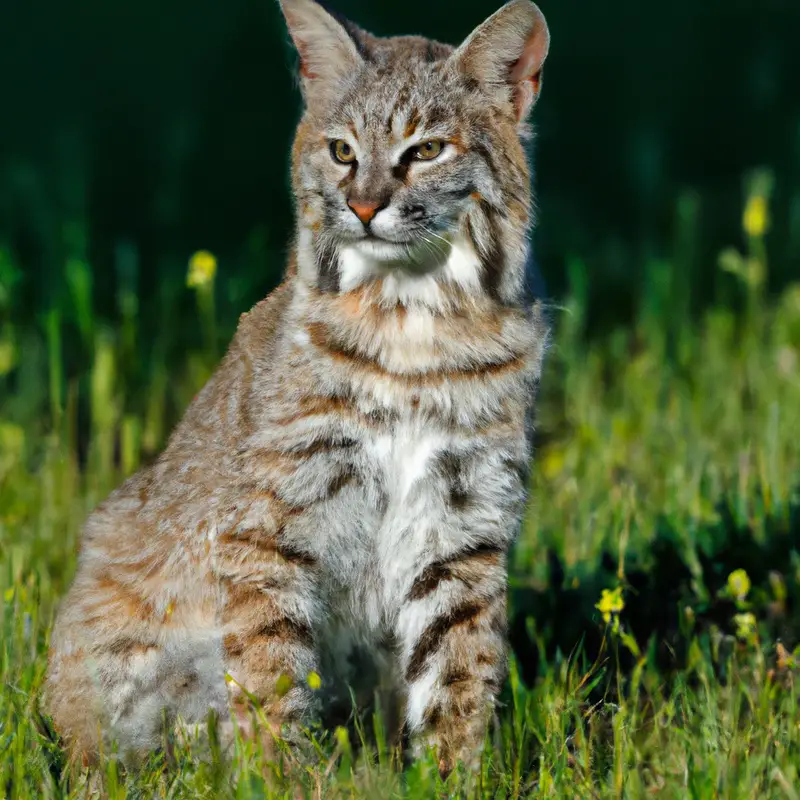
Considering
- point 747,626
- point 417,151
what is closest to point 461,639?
point 747,626

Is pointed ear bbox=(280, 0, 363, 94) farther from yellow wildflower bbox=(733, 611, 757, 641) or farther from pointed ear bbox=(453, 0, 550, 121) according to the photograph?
yellow wildflower bbox=(733, 611, 757, 641)

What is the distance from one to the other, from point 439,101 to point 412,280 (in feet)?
1.59

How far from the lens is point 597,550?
5.23m

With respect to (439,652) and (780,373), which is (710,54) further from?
(439,652)

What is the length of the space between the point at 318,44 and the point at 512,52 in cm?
55

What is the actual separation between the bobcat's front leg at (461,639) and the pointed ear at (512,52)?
126cm

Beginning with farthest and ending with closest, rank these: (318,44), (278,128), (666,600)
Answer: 1. (278,128)
2. (666,600)
3. (318,44)

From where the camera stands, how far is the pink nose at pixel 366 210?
12.1 ft

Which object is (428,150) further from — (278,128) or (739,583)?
(278,128)

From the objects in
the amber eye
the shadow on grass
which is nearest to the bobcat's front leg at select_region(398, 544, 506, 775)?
the shadow on grass

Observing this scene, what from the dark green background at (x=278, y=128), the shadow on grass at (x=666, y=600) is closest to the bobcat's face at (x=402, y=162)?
the shadow on grass at (x=666, y=600)

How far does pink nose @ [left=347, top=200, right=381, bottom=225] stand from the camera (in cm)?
370

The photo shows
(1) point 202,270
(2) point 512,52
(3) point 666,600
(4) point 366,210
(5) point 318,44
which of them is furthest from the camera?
(1) point 202,270

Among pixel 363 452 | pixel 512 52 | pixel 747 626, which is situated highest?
pixel 512 52
